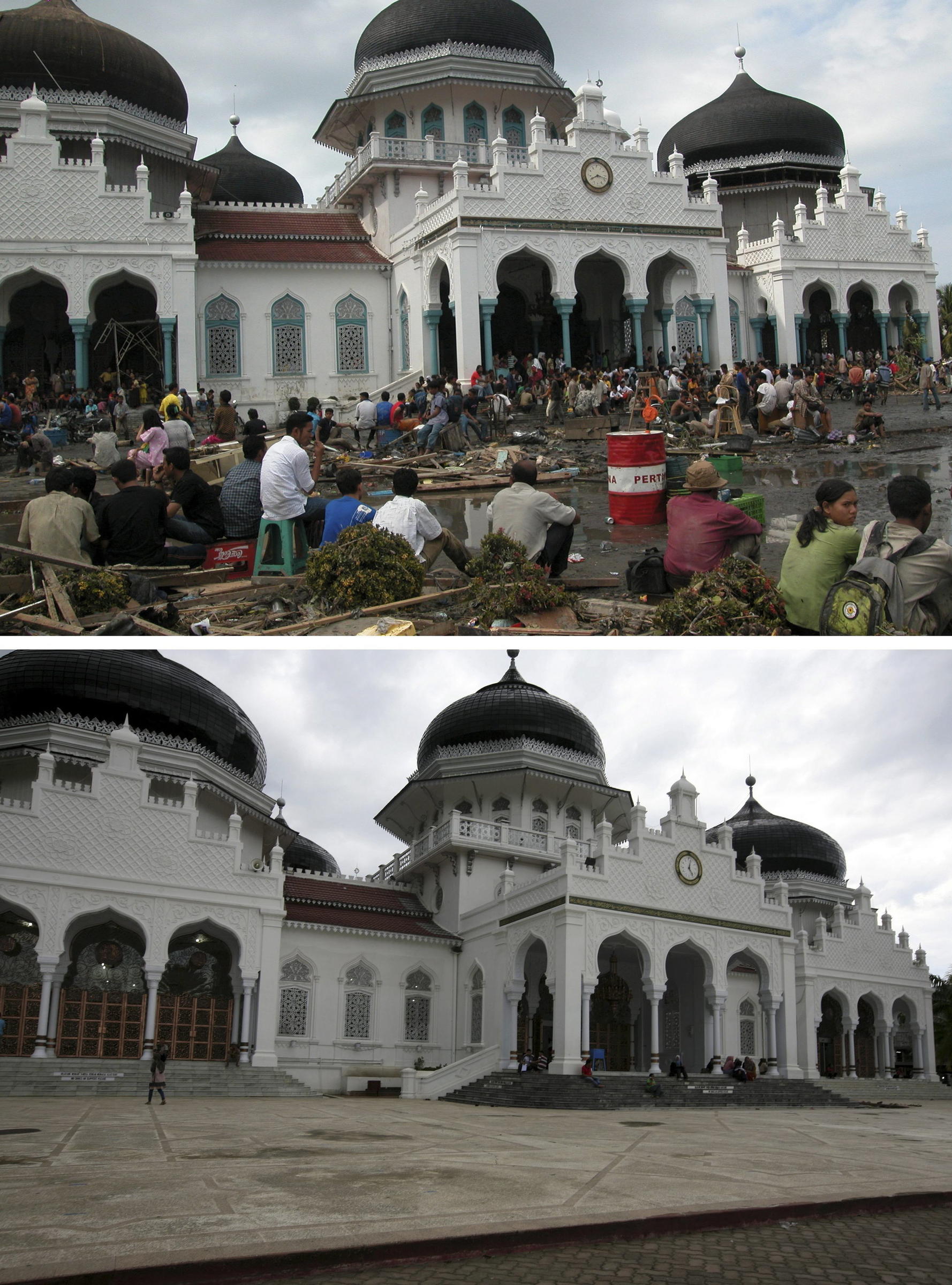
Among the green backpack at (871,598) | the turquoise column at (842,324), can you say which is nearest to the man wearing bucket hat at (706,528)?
the green backpack at (871,598)

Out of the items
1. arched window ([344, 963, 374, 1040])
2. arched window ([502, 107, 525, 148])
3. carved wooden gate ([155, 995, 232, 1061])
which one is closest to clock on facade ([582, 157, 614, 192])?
arched window ([502, 107, 525, 148])

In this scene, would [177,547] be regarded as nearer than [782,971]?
Yes

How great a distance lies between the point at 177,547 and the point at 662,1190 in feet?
23.3

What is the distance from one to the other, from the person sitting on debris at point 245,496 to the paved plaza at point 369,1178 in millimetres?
5729

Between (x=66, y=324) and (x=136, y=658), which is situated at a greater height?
(x=66, y=324)

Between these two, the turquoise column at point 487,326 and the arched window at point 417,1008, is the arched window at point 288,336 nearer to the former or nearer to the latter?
the turquoise column at point 487,326

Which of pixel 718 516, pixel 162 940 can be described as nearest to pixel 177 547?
pixel 718 516

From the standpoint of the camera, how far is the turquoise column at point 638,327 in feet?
104

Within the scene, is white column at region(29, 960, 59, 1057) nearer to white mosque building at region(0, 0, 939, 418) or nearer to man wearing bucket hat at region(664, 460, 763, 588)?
man wearing bucket hat at region(664, 460, 763, 588)

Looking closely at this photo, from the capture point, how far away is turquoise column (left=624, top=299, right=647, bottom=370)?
31.7 m

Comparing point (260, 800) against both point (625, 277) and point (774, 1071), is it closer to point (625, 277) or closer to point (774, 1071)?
point (774, 1071)

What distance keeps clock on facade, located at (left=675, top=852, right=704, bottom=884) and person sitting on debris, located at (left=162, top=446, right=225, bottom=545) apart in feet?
38.9

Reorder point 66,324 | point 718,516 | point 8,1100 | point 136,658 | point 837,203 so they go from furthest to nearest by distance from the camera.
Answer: point 837,203, point 66,324, point 136,658, point 8,1100, point 718,516

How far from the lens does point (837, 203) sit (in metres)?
37.9
